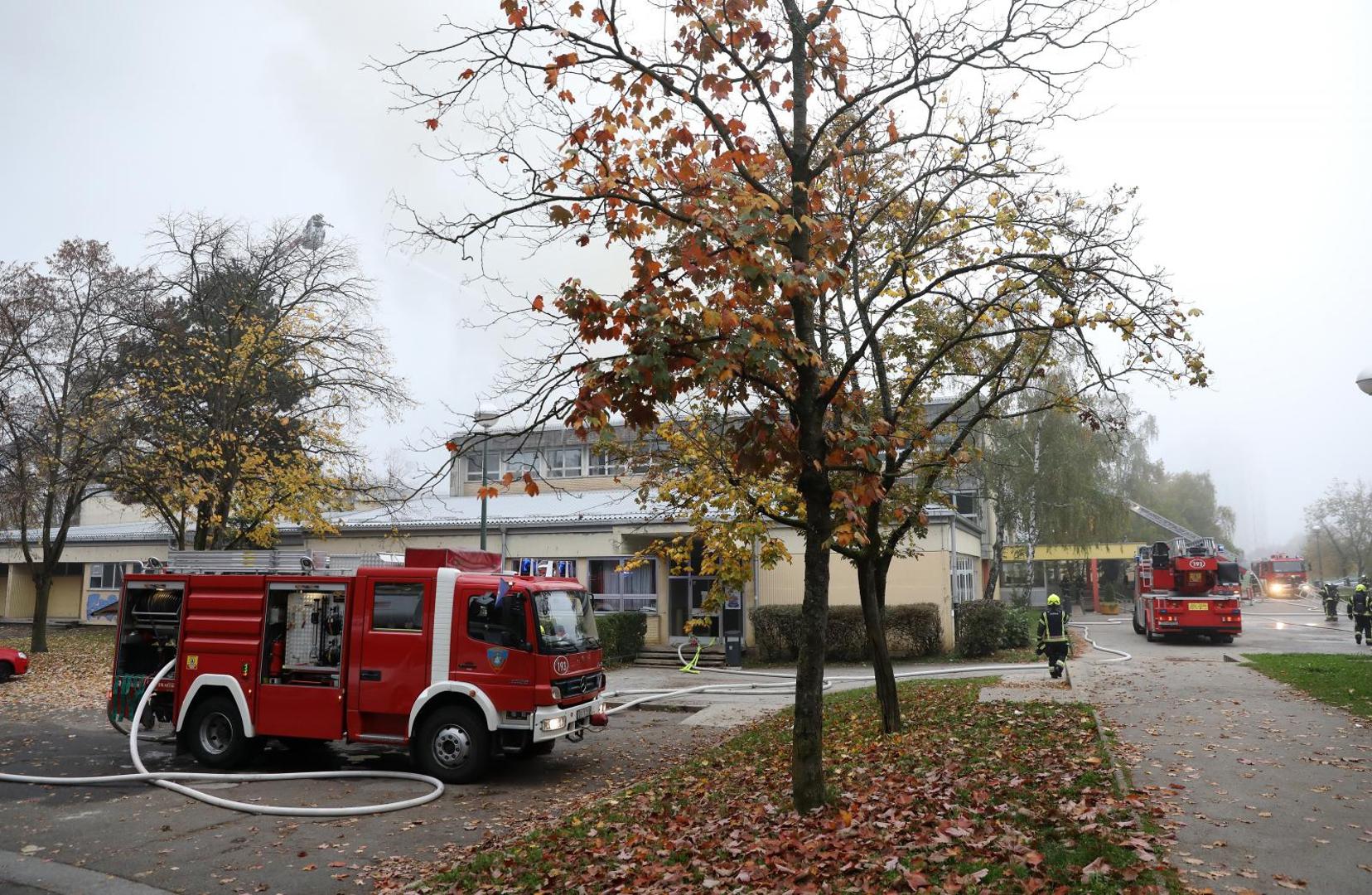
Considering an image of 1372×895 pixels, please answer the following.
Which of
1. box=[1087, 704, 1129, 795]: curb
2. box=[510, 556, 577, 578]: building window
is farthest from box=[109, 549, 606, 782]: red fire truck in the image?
box=[1087, 704, 1129, 795]: curb

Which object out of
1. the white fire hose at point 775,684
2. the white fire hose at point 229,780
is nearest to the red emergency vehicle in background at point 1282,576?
the white fire hose at point 775,684

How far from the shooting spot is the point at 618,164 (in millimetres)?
8008

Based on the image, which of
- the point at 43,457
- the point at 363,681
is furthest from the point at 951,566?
the point at 43,457

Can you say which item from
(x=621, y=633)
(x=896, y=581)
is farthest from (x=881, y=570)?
(x=621, y=633)

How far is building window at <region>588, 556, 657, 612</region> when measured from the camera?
1138 inches

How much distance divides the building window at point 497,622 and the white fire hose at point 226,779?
1.69 meters

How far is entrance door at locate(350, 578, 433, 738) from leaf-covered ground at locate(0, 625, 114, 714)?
10.5 meters

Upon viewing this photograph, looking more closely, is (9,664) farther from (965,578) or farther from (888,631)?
(965,578)

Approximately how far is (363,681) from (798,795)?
603 centimetres

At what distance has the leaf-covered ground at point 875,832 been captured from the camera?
5.68 metres

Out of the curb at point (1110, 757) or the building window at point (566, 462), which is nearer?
the curb at point (1110, 757)

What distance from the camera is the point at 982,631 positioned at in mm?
24422

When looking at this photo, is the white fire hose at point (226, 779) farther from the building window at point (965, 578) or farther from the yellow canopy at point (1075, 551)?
the yellow canopy at point (1075, 551)

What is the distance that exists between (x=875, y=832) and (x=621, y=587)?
22956 millimetres
